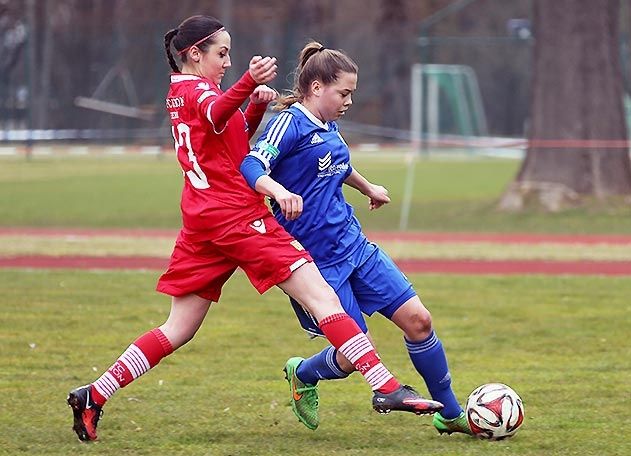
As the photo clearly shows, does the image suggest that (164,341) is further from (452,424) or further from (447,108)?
(447,108)

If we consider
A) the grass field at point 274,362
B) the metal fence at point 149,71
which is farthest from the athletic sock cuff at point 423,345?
the metal fence at point 149,71

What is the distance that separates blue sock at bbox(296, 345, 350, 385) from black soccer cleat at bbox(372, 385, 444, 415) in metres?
0.57

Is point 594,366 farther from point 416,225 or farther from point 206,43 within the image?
point 416,225

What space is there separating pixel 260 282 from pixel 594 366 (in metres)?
2.94

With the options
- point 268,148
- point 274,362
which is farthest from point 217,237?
point 274,362

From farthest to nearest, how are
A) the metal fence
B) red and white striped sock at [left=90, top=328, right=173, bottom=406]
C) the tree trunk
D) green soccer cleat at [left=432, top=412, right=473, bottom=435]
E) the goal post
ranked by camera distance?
the goal post → the metal fence → the tree trunk → green soccer cleat at [left=432, top=412, right=473, bottom=435] → red and white striped sock at [left=90, top=328, right=173, bottom=406]

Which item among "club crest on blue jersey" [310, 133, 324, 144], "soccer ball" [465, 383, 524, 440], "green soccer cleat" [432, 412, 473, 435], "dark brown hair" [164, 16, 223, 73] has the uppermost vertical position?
"dark brown hair" [164, 16, 223, 73]

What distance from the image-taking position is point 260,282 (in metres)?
5.48

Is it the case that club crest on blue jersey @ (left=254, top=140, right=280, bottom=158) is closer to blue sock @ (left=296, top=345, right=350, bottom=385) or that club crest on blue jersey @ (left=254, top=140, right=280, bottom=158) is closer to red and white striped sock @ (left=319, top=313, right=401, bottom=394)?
red and white striped sock @ (left=319, top=313, right=401, bottom=394)

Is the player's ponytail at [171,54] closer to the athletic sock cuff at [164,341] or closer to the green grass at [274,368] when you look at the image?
the athletic sock cuff at [164,341]

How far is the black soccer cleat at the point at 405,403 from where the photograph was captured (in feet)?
17.3

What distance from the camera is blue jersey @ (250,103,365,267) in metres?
5.60

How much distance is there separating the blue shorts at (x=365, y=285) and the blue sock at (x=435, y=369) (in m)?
0.20

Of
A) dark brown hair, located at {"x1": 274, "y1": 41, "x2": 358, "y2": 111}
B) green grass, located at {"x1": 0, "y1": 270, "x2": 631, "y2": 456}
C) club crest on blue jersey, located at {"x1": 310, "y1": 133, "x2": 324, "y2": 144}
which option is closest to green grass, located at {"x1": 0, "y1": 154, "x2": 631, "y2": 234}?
green grass, located at {"x1": 0, "y1": 270, "x2": 631, "y2": 456}
